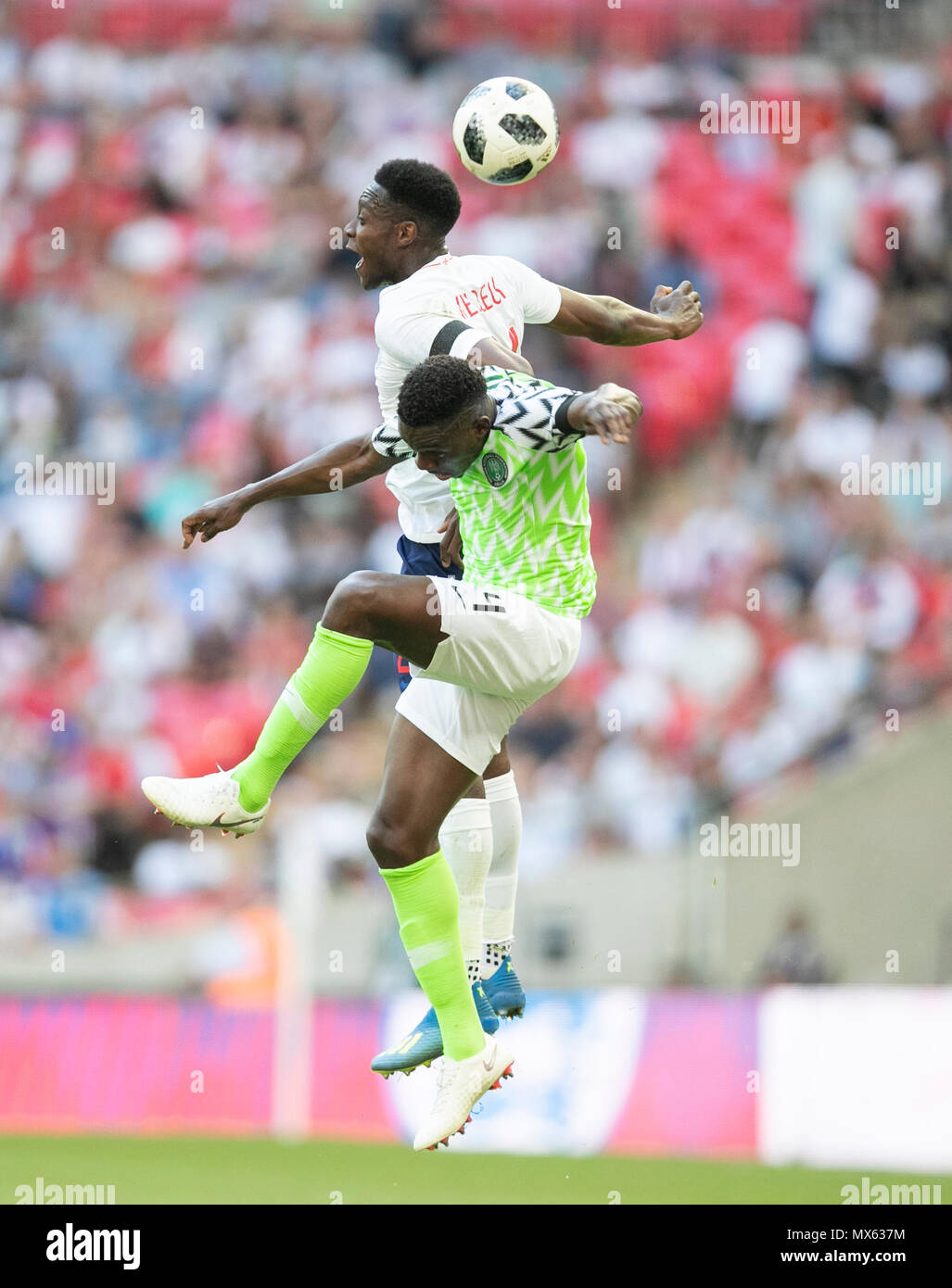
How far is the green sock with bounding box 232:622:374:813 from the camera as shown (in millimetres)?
5820

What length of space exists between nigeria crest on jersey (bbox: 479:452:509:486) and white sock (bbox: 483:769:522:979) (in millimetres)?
1282

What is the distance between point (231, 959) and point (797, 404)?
5.97 metres

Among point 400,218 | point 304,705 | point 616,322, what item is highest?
point 400,218

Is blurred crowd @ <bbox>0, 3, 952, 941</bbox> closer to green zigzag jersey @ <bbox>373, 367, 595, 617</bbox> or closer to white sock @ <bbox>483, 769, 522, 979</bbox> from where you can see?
white sock @ <bbox>483, 769, 522, 979</bbox>

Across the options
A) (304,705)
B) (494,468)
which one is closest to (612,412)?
(494,468)

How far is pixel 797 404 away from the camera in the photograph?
1438 cm

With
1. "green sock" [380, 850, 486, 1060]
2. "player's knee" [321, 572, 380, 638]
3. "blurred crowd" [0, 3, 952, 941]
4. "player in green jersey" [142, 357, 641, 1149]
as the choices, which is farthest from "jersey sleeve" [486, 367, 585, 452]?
"blurred crowd" [0, 3, 952, 941]

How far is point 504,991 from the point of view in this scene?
21.8ft

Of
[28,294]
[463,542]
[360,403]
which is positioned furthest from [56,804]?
[463,542]

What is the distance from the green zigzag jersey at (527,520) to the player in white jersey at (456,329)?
0.98ft

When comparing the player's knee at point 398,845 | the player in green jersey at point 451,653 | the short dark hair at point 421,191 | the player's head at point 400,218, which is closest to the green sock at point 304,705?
the player in green jersey at point 451,653

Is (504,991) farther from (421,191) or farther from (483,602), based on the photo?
(421,191)

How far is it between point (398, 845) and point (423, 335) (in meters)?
1.63

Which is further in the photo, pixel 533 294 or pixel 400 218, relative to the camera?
pixel 533 294
